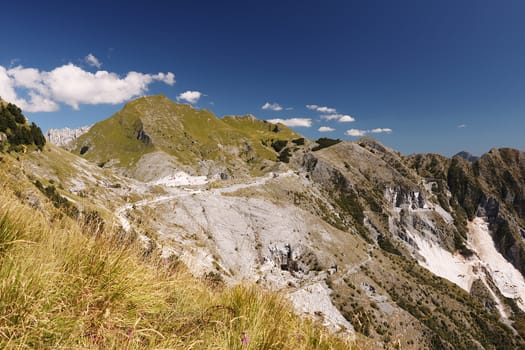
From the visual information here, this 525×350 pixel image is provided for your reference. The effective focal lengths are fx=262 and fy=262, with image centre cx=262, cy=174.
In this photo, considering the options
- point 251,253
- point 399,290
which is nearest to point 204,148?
point 251,253

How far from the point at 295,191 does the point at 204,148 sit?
3281 inches

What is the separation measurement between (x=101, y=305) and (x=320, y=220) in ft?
265

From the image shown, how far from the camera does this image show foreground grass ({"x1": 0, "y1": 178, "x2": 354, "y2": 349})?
104 inches

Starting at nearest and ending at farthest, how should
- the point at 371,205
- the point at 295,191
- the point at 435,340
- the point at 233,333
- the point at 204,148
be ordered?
the point at 233,333, the point at 435,340, the point at 295,191, the point at 371,205, the point at 204,148

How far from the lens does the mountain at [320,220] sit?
38.2 meters

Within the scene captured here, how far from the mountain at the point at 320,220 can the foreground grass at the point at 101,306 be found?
1.07 metres

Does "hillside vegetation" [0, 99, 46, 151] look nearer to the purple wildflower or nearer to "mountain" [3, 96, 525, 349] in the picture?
"mountain" [3, 96, 525, 349]

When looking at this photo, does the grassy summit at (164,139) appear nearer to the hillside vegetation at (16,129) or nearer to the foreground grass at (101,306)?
the hillside vegetation at (16,129)

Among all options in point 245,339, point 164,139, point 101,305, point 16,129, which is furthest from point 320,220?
point 164,139

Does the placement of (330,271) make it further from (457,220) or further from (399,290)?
(457,220)

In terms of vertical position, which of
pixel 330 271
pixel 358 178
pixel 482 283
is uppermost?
pixel 358 178

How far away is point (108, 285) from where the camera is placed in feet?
11.4

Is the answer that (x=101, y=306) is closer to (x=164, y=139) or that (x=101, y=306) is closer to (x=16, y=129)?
(x=16, y=129)

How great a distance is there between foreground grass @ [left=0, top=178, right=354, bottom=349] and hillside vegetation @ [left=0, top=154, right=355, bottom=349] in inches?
0.4
